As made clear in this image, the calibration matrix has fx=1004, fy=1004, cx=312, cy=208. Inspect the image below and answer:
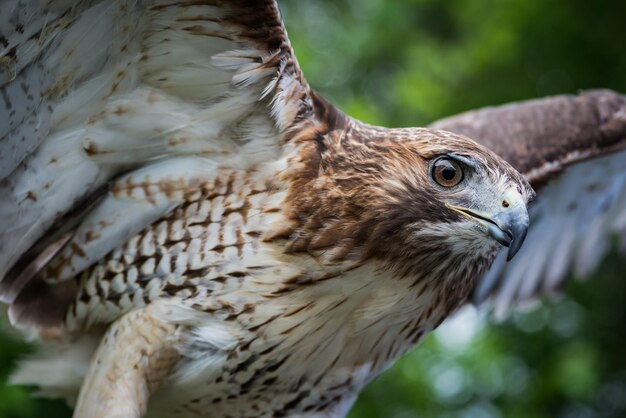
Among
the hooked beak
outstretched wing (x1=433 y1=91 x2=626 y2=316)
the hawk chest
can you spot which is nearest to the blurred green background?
outstretched wing (x1=433 y1=91 x2=626 y2=316)

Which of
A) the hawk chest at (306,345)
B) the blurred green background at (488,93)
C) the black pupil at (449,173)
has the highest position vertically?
the black pupil at (449,173)

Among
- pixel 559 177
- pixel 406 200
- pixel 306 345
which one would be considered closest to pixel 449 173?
pixel 406 200

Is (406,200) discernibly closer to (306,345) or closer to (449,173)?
(449,173)

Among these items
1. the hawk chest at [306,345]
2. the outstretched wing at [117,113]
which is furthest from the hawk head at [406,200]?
the outstretched wing at [117,113]

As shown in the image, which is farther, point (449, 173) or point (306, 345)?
point (306, 345)

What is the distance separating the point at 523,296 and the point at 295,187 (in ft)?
7.91

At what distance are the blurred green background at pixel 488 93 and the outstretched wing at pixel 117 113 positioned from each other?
107 inches

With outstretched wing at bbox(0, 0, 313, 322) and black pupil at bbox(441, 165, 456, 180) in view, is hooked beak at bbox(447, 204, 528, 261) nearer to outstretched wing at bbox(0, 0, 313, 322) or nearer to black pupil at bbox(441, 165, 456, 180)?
black pupil at bbox(441, 165, 456, 180)

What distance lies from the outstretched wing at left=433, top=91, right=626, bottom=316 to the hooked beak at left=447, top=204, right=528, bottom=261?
1.54m

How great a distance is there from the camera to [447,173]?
3.67 m

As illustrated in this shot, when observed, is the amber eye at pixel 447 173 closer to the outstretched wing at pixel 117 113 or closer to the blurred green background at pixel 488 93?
the outstretched wing at pixel 117 113

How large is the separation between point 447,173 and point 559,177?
1837 millimetres

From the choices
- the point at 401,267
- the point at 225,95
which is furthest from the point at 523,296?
the point at 225,95

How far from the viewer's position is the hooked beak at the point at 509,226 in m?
3.48
